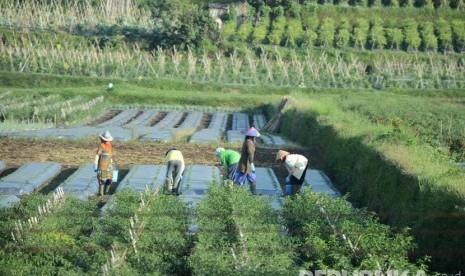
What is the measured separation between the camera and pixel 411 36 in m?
55.6

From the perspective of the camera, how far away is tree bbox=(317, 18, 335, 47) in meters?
54.1

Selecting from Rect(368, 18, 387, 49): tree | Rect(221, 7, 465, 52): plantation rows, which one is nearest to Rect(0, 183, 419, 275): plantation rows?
Rect(221, 7, 465, 52): plantation rows

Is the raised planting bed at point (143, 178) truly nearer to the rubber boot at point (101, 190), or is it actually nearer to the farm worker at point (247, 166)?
the rubber boot at point (101, 190)

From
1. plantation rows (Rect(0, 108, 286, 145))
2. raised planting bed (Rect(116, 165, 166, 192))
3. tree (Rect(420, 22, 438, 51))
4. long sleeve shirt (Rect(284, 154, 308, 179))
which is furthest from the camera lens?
tree (Rect(420, 22, 438, 51))

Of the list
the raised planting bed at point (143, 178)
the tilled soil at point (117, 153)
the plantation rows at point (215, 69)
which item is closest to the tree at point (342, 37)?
the plantation rows at point (215, 69)

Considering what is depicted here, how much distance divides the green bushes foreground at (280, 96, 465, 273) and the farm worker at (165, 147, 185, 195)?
11.3 ft

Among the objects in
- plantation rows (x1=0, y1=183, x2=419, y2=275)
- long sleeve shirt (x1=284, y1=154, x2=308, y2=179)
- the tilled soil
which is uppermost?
plantation rows (x1=0, y1=183, x2=419, y2=275)

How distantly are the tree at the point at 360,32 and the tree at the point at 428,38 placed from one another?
388cm

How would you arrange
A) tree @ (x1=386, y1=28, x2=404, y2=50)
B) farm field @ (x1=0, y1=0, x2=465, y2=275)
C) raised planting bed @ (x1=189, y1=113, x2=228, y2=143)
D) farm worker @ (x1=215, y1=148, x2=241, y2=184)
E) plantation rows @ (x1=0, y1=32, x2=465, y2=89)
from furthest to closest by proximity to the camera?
tree @ (x1=386, y1=28, x2=404, y2=50)
plantation rows @ (x1=0, y1=32, x2=465, y2=89)
raised planting bed @ (x1=189, y1=113, x2=228, y2=143)
farm worker @ (x1=215, y1=148, x2=241, y2=184)
farm field @ (x1=0, y1=0, x2=465, y2=275)

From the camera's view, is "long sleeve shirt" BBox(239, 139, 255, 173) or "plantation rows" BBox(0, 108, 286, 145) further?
"plantation rows" BBox(0, 108, 286, 145)

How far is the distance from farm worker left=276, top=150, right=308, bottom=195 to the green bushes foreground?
52.6 inches

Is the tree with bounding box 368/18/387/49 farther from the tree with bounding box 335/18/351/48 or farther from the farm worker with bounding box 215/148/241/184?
the farm worker with bounding box 215/148/241/184

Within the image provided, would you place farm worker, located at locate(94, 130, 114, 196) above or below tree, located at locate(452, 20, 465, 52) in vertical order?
above

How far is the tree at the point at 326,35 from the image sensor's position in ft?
177
